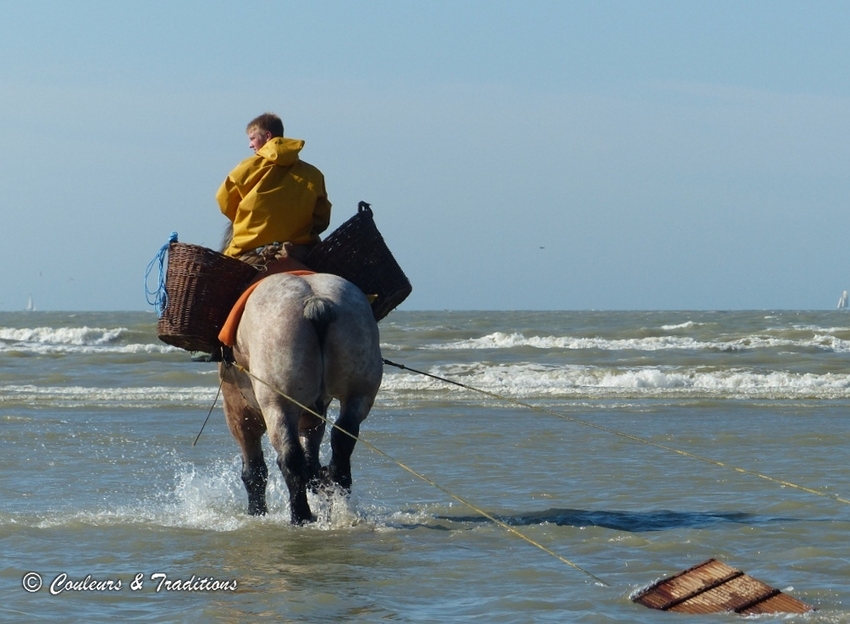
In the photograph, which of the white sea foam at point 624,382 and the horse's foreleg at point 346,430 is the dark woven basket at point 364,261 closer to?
the horse's foreleg at point 346,430

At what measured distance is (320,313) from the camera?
21.4 ft

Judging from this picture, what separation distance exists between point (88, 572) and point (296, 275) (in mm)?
2016

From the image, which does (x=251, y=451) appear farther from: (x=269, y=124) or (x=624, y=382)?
(x=624, y=382)

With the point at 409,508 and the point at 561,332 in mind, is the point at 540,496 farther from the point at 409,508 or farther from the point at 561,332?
the point at 561,332

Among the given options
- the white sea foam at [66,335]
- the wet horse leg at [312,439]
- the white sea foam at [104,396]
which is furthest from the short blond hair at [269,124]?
the white sea foam at [66,335]

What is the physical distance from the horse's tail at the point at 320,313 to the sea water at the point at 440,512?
1074 mm

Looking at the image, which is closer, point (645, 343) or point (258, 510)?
point (258, 510)

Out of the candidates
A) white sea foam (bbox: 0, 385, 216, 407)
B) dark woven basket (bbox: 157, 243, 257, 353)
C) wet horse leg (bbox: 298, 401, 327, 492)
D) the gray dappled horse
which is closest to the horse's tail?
the gray dappled horse

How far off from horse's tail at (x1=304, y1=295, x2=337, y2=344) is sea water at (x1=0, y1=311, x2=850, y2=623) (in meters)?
1.07

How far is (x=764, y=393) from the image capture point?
55.8ft

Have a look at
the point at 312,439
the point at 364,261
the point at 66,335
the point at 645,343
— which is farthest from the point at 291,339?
the point at 66,335

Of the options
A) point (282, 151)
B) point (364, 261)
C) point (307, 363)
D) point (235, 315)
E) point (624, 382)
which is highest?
point (282, 151)

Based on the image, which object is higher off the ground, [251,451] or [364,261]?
[364,261]

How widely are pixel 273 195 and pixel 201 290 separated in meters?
0.70
